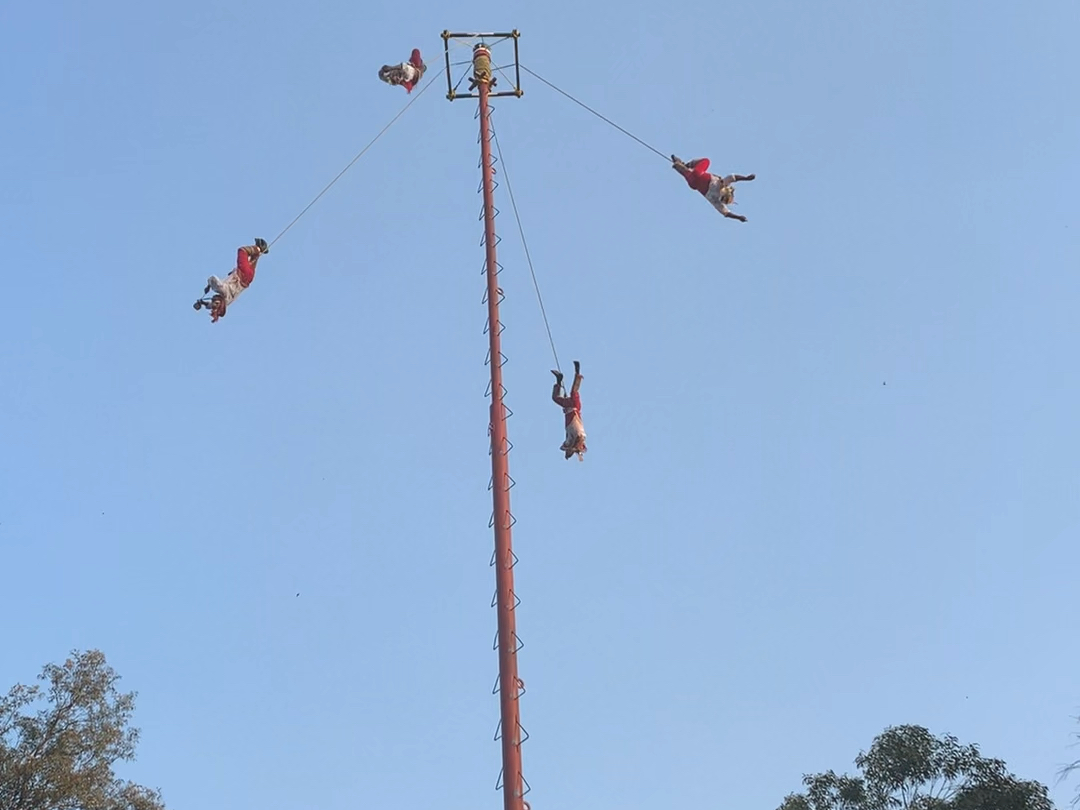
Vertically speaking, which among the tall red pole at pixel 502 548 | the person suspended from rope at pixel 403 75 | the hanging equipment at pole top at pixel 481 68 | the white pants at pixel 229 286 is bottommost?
the tall red pole at pixel 502 548

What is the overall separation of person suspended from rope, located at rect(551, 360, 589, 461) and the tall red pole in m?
1.68

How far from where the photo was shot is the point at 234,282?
13.8 metres

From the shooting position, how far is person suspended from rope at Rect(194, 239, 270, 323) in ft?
44.4

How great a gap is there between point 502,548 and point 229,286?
5282 mm

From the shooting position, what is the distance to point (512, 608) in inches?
389

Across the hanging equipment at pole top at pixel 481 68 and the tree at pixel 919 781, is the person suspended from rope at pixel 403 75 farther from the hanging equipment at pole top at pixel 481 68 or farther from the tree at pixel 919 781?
the tree at pixel 919 781

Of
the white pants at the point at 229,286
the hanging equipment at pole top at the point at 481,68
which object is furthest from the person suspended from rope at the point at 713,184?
the white pants at the point at 229,286

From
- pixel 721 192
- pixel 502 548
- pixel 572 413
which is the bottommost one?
pixel 502 548

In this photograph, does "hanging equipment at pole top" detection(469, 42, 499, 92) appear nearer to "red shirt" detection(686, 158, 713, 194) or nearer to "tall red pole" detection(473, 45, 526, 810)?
"tall red pole" detection(473, 45, 526, 810)

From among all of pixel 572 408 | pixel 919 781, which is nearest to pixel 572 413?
pixel 572 408

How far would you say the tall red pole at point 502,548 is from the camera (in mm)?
9133

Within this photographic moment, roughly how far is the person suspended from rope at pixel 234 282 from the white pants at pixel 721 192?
5.02m

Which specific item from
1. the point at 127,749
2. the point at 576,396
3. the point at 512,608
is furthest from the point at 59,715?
the point at 512,608

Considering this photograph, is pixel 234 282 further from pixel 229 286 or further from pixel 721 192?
pixel 721 192
